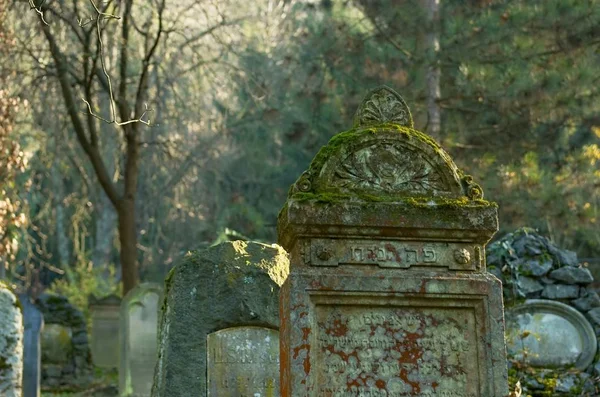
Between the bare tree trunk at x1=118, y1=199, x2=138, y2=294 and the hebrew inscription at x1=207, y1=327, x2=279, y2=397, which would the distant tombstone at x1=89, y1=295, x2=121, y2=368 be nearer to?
the bare tree trunk at x1=118, y1=199, x2=138, y2=294

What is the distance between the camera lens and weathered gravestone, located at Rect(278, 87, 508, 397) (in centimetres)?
452

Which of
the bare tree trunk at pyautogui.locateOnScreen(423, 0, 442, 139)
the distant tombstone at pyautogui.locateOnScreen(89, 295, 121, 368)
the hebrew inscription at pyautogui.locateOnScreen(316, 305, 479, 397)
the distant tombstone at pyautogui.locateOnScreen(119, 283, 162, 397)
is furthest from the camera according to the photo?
the distant tombstone at pyautogui.locateOnScreen(89, 295, 121, 368)

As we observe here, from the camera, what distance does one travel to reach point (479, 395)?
4582 millimetres

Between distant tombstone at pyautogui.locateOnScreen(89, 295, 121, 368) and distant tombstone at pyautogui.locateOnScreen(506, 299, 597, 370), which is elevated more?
distant tombstone at pyautogui.locateOnScreen(89, 295, 121, 368)

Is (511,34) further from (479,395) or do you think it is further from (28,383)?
(479,395)

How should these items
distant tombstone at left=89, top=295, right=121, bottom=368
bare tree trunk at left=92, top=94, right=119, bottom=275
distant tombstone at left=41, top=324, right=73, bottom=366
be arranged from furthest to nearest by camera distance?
1. bare tree trunk at left=92, top=94, right=119, bottom=275
2. distant tombstone at left=89, top=295, right=121, bottom=368
3. distant tombstone at left=41, top=324, right=73, bottom=366

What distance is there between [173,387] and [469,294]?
10.6ft

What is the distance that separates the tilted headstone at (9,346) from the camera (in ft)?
28.9

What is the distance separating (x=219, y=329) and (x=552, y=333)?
4.39m

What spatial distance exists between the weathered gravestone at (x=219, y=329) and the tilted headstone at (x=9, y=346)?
212 cm

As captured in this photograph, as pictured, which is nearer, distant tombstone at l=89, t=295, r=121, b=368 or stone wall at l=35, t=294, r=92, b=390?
stone wall at l=35, t=294, r=92, b=390

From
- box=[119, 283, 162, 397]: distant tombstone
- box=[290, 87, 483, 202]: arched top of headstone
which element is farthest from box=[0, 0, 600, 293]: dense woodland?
box=[290, 87, 483, 202]: arched top of headstone

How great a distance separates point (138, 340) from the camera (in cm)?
1220

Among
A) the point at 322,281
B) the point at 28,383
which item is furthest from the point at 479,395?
the point at 28,383
